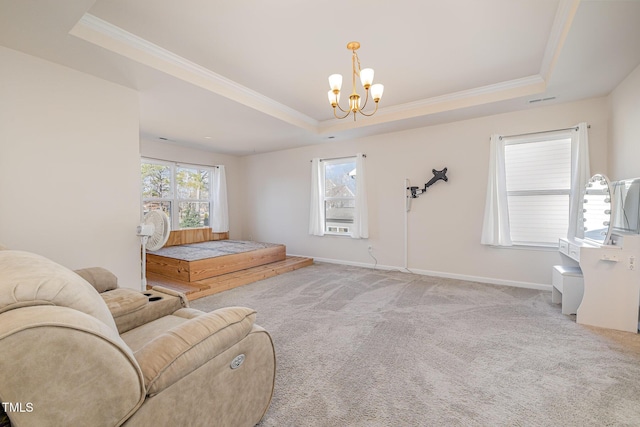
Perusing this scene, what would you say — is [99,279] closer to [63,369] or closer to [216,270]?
[63,369]

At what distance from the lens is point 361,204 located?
505 centimetres

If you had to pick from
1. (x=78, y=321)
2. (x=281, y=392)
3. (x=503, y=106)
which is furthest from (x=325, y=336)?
(x=503, y=106)

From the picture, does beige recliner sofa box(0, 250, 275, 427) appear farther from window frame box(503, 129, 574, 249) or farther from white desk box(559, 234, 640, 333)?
window frame box(503, 129, 574, 249)

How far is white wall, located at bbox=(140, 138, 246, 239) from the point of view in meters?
5.66

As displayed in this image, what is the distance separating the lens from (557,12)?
2191 mm

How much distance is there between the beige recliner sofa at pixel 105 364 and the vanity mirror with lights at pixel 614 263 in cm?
306

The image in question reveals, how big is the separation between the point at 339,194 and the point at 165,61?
3579 mm

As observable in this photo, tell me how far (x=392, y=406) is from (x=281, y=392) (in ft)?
2.16

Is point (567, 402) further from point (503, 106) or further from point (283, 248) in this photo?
point (283, 248)

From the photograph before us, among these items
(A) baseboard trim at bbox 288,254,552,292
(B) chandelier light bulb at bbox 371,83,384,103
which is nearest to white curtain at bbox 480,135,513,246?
(A) baseboard trim at bbox 288,254,552,292

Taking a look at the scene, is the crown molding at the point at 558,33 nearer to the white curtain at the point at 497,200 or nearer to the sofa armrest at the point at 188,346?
the white curtain at the point at 497,200

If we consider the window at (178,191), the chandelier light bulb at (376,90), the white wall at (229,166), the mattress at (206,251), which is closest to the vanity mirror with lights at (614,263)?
the chandelier light bulb at (376,90)

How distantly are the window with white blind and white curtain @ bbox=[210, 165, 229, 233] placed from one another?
5.42 meters

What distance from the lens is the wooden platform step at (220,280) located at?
3.56 m
